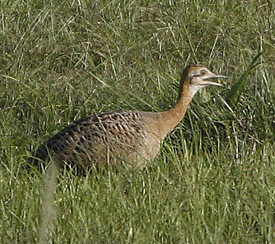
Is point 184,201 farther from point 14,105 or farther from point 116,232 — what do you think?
point 14,105

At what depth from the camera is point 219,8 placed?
281 inches

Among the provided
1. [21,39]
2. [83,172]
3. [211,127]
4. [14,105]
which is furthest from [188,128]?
[21,39]

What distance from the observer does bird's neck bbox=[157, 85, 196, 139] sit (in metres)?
5.70

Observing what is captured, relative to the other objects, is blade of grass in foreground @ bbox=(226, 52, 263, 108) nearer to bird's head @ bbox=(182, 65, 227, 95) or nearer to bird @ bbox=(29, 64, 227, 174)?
Answer: bird's head @ bbox=(182, 65, 227, 95)

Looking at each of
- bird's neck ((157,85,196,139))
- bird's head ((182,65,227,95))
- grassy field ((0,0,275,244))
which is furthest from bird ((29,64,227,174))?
bird's head ((182,65,227,95))

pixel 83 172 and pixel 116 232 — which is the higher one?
pixel 116 232

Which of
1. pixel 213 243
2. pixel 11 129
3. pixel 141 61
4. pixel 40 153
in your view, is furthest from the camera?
pixel 141 61

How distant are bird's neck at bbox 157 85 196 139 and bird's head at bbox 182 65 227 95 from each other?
42 millimetres

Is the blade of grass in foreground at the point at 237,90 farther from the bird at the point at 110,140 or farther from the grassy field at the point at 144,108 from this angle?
the bird at the point at 110,140

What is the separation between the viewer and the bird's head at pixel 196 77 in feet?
19.4

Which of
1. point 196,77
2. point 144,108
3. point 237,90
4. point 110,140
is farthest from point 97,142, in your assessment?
point 237,90

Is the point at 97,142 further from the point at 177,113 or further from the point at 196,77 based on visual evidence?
the point at 196,77

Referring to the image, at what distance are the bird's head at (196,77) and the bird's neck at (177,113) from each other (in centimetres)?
4

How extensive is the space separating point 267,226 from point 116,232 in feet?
2.44
